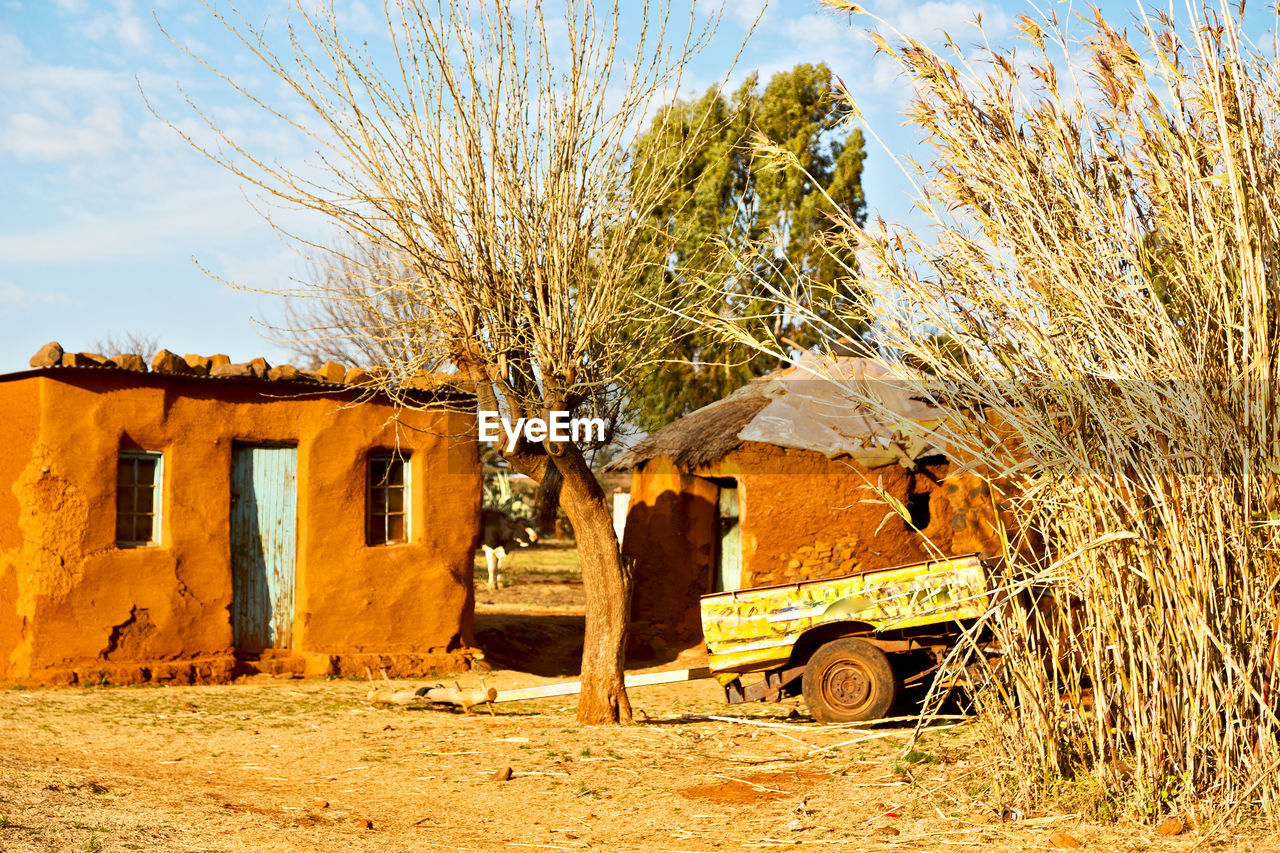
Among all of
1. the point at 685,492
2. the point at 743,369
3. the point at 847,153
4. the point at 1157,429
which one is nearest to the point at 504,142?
the point at 1157,429

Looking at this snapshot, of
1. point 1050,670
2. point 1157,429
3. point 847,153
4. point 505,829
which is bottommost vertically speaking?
point 505,829

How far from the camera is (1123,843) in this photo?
5113 millimetres

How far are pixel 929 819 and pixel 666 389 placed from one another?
65.0 ft

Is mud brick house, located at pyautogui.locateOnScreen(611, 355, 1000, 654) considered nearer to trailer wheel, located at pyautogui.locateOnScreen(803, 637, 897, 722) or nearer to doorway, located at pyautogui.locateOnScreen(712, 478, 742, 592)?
doorway, located at pyautogui.locateOnScreen(712, 478, 742, 592)

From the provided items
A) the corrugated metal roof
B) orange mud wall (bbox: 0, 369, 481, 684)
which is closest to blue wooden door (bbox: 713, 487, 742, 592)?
orange mud wall (bbox: 0, 369, 481, 684)

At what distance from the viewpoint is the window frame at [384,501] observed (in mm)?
12336

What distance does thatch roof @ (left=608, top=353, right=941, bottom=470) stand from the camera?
13055 millimetres

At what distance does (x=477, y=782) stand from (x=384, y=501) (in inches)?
229

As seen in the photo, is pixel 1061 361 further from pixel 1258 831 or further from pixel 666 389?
pixel 666 389

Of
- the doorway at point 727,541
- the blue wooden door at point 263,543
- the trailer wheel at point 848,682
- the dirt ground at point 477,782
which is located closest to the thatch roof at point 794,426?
the doorway at point 727,541

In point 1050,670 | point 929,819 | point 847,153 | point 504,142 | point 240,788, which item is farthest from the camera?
point 847,153

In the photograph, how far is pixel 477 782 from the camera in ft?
23.3

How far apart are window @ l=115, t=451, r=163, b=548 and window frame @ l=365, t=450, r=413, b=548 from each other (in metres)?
2.10

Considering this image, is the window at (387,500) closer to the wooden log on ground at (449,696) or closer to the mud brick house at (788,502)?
the wooden log on ground at (449,696)
